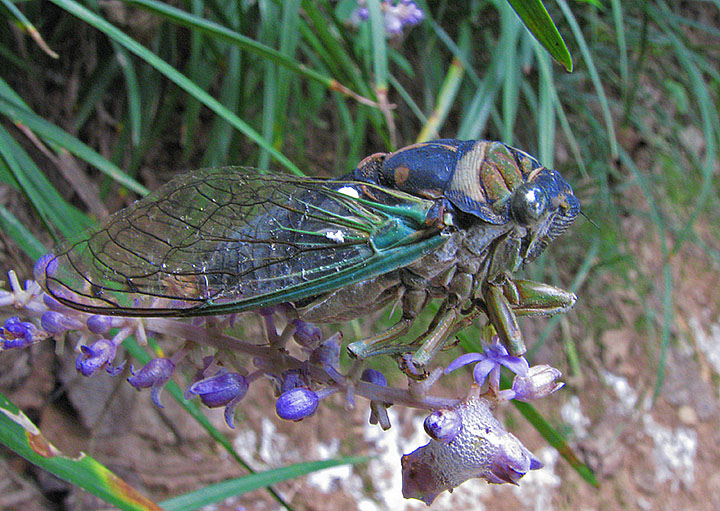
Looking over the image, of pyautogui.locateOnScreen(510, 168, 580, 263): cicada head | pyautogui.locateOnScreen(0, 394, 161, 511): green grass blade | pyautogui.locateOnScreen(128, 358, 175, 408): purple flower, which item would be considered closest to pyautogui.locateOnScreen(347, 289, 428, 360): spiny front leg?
pyautogui.locateOnScreen(510, 168, 580, 263): cicada head

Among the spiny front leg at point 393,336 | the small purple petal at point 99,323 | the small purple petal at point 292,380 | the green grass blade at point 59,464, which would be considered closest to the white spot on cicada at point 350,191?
the spiny front leg at point 393,336

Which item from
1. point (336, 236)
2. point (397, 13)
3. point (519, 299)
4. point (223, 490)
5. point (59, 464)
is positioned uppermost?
point (397, 13)

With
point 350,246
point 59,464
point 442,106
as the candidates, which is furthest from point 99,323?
point 442,106

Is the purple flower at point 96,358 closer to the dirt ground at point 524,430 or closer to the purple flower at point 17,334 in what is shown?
the purple flower at point 17,334

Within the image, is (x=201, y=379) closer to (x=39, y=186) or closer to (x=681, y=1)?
(x=39, y=186)

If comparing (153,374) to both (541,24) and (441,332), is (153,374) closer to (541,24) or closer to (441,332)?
(441,332)

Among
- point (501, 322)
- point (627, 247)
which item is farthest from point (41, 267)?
point (627, 247)

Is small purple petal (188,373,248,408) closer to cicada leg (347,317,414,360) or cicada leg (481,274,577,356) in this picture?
cicada leg (347,317,414,360)
